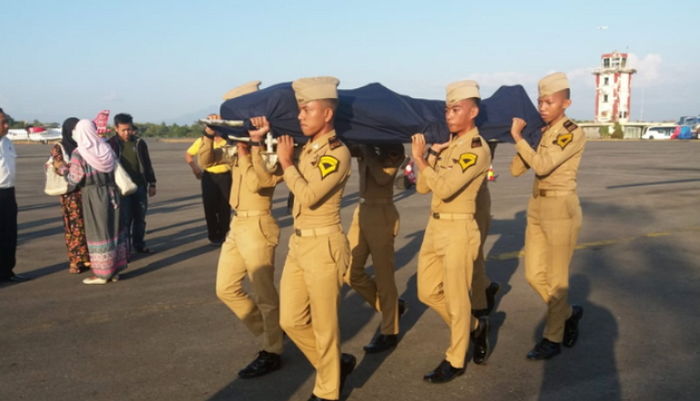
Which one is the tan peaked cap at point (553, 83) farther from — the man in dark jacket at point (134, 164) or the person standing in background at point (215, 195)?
the man in dark jacket at point (134, 164)

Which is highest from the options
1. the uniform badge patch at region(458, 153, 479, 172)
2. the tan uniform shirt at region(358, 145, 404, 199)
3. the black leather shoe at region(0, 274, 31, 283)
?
the uniform badge patch at region(458, 153, 479, 172)

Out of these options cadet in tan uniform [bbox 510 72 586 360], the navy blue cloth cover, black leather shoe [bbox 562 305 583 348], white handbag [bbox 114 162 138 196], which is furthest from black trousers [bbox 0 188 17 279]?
black leather shoe [bbox 562 305 583 348]

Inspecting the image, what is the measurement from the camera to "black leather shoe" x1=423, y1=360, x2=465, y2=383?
4.04 m

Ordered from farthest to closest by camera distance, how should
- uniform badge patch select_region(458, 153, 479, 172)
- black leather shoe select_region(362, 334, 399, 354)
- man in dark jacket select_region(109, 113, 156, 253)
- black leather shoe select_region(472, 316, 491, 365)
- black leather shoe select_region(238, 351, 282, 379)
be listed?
man in dark jacket select_region(109, 113, 156, 253)
black leather shoe select_region(362, 334, 399, 354)
black leather shoe select_region(472, 316, 491, 365)
black leather shoe select_region(238, 351, 282, 379)
uniform badge patch select_region(458, 153, 479, 172)

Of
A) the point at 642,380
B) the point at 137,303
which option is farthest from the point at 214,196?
the point at 642,380

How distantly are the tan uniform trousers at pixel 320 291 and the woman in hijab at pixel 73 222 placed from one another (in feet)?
14.2

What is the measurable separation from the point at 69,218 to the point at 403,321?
4372mm

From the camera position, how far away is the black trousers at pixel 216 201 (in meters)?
8.53

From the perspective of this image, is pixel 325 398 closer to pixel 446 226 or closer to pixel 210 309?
pixel 446 226

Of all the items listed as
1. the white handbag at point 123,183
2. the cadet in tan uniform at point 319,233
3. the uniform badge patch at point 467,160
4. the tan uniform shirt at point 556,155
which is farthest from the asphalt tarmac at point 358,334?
the uniform badge patch at point 467,160

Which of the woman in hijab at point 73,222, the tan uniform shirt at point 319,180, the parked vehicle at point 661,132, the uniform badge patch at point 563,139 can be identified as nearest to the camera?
the tan uniform shirt at point 319,180

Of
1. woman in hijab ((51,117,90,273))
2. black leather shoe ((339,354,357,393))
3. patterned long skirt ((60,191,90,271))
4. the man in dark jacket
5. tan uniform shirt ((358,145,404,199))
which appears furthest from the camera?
the man in dark jacket

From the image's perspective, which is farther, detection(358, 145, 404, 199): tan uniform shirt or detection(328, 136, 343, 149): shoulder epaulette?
detection(358, 145, 404, 199): tan uniform shirt

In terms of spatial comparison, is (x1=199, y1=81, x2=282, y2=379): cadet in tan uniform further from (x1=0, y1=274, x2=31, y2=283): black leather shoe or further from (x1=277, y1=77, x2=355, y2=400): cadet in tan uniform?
(x1=0, y1=274, x2=31, y2=283): black leather shoe
